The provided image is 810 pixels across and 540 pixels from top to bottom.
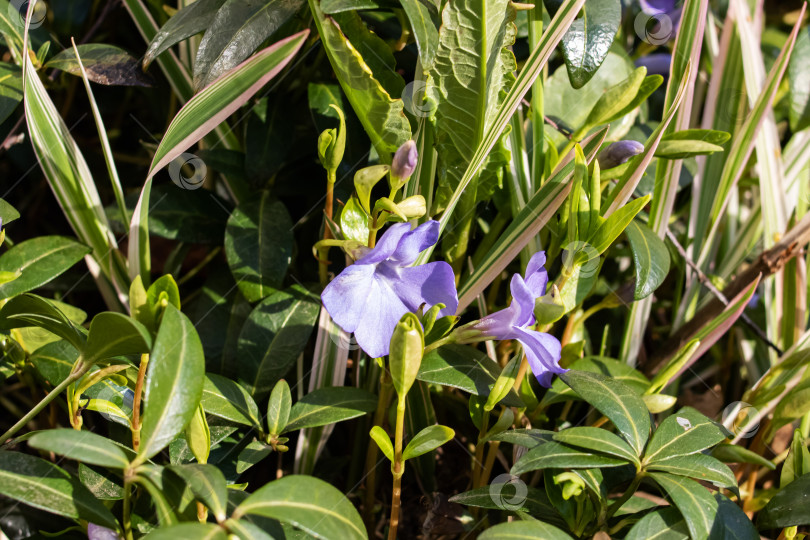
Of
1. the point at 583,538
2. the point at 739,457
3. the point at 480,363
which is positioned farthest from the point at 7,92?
the point at 739,457

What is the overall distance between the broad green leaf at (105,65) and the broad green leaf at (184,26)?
0.08 m

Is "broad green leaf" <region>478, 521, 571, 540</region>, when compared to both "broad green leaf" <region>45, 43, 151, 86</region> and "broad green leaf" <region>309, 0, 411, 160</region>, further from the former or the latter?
"broad green leaf" <region>45, 43, 151, 86</region>

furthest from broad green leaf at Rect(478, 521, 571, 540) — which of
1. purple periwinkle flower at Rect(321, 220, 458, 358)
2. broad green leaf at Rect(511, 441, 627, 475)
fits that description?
purple periwinkle flower at Rect(321, 220, 458, 358)

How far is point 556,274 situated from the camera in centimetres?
85

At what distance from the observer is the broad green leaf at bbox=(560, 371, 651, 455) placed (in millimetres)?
617

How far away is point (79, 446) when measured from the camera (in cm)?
48

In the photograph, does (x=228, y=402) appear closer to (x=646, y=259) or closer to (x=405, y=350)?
(x=405, y=350)

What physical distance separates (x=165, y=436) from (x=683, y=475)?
446 mm

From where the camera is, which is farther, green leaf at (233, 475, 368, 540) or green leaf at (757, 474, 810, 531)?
green leaf at (757, 474, 810, 531)

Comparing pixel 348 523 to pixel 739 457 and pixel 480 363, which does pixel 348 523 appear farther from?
pixel 739 457

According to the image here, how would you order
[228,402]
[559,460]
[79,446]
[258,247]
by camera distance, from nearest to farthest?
1. [79,446]
2. [559,460]
3. [228,402]
4. [258,247]

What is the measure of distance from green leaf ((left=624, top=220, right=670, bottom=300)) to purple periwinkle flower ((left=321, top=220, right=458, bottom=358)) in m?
0.21

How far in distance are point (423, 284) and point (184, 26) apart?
1.36 feet

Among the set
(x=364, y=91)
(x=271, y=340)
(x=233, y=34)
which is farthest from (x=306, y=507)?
(x=233, y=34)
